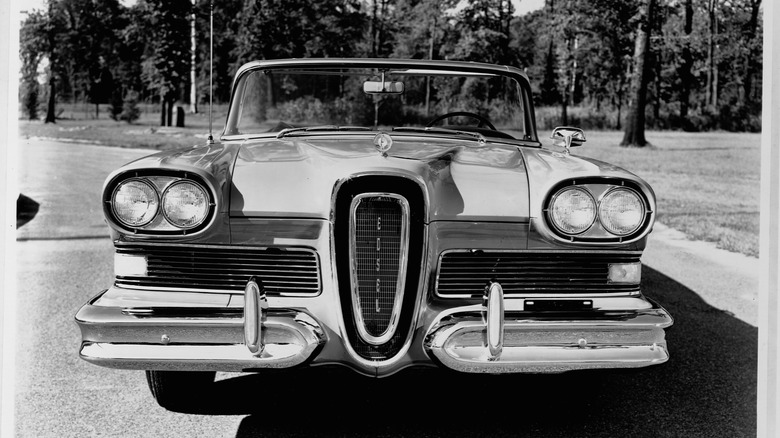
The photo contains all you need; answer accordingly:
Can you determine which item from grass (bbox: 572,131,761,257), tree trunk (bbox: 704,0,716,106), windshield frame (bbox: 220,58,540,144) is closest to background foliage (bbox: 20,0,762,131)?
tree trunk (bbox: 704,0,716,106)

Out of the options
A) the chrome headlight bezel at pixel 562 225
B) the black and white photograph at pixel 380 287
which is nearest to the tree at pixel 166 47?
the black and white photograph at pixel 380 287

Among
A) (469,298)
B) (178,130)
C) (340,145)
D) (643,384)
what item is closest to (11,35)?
(340,145)

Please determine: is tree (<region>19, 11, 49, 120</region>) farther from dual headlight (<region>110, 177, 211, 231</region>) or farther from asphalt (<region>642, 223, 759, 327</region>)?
Result: asphalt (<region>642, 223, 759, 327</region>)

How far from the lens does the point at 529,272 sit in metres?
2.46

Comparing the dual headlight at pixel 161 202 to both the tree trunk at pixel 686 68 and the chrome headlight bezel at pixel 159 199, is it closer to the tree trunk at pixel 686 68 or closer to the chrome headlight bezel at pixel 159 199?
the chrome headlight bezel at pixel 159 199

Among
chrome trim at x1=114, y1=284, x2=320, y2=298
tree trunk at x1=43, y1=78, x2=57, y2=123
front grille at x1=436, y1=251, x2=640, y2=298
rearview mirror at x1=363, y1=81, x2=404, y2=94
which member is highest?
tree trunk at x1=43, y1=78, x2=57, y2=123

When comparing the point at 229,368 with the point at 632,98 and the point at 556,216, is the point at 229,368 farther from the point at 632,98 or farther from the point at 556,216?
the point at 632,98

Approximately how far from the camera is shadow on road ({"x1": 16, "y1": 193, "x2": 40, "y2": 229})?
611 centimetres

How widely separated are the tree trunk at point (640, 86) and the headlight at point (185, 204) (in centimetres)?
782

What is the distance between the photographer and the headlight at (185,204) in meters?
2.35

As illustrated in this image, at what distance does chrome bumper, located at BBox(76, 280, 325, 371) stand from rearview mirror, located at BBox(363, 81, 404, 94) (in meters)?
1.52

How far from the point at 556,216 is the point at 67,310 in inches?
129

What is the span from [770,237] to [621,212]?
126 cm

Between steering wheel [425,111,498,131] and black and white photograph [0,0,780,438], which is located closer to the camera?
black and white photograph [0,0,780,438]
